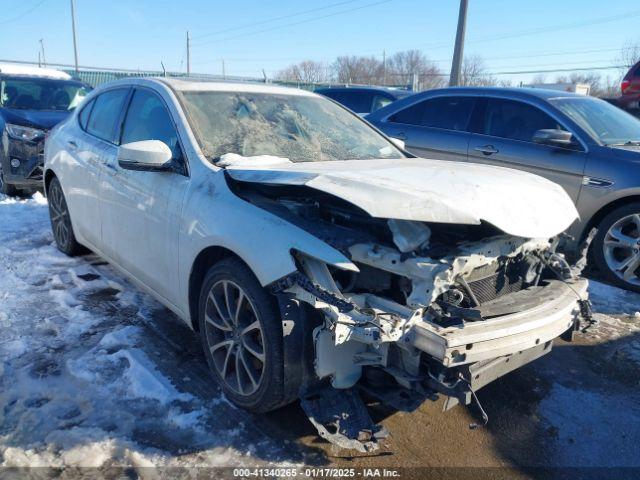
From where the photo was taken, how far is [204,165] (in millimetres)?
2979

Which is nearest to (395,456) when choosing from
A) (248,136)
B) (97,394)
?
(97,394)

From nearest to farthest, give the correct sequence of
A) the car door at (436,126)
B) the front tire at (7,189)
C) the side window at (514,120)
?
the side window at (514,120), the car door at (436,126), the front tire at (7,189)

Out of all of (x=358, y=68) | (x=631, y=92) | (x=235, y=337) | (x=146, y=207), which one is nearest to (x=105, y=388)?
(x=235, y=337)

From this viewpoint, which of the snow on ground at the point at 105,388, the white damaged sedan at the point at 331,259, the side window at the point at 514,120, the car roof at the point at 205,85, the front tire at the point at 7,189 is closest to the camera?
the white damaged sedan at the point at 331,259

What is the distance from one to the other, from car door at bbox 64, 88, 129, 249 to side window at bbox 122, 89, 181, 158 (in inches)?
9.0

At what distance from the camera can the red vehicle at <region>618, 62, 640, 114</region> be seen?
8188 millimetres

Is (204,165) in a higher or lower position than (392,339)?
higher

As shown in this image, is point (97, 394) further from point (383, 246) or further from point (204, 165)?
point (383, 246)

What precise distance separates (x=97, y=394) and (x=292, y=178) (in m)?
1.64

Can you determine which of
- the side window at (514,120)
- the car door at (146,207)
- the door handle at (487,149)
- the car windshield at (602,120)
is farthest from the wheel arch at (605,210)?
the car door at (146,207)

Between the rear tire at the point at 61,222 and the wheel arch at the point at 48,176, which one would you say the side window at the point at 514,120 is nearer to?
the rear tire at the point at 61,222

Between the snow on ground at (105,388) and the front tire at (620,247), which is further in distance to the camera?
the front tire at (620,247)

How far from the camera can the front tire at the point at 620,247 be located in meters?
4.65

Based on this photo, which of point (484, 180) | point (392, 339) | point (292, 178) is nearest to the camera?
point (392, 339)
